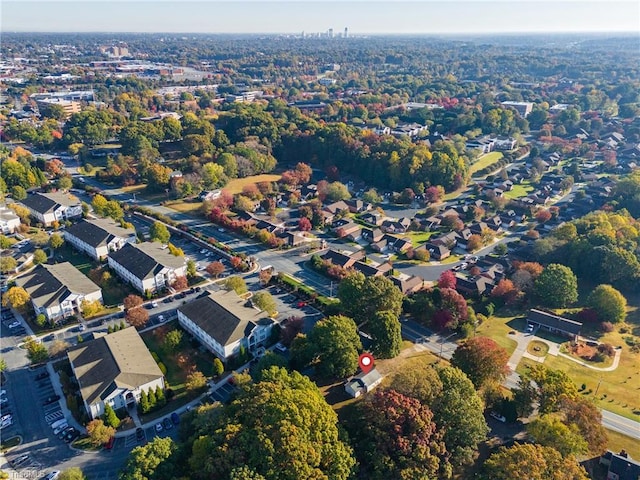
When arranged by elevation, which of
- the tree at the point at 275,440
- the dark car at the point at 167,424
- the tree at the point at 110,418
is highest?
the tree at the point at 275,440

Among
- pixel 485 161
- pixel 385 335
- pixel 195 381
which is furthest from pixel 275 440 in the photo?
pixel 485 161

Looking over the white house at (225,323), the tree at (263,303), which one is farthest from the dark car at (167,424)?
the tree at (263,303)

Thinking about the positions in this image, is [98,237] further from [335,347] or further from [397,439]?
[397,439]

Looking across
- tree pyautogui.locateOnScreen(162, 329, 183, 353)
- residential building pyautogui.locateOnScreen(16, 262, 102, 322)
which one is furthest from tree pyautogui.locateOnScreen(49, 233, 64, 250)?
tree pyautogui.locateOnScreen(162, 329, 183, 353)

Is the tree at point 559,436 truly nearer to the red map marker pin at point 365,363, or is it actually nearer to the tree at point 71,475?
the red map marker pin at point 365,363

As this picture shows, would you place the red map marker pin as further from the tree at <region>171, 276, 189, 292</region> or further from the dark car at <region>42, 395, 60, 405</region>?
the dark car at <region>42, 395, 60, 405</region>

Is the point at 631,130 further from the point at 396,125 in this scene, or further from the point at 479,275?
the point at 479,275

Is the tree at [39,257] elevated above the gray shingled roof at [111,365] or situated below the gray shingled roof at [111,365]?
below
